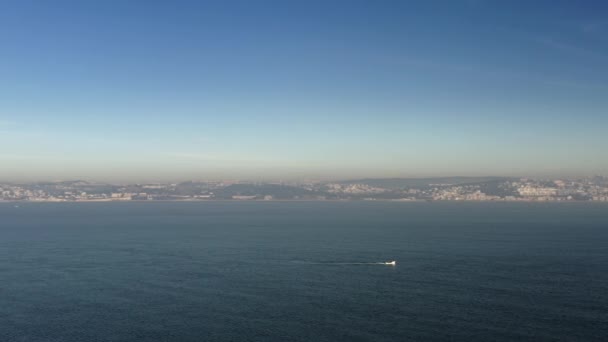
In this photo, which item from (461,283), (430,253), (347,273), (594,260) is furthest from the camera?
(430,253)

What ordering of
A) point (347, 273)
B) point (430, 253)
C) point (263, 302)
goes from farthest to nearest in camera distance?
point (430, 253) → point (347, 273) → point (263, 302)

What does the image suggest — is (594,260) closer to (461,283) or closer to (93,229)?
(461,283)

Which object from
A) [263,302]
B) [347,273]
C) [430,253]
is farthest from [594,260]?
[263,302]

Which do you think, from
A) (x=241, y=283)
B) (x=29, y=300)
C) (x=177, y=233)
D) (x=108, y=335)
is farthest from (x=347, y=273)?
(x=177, y=233)

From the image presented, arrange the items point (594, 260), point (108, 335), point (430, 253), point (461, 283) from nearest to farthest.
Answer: point (108, 335), point (461, 283), point (594, 260), point (430, 253)

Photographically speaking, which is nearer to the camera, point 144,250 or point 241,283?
point 241,283

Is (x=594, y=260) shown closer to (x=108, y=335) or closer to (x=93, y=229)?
(x=108, y=335)
